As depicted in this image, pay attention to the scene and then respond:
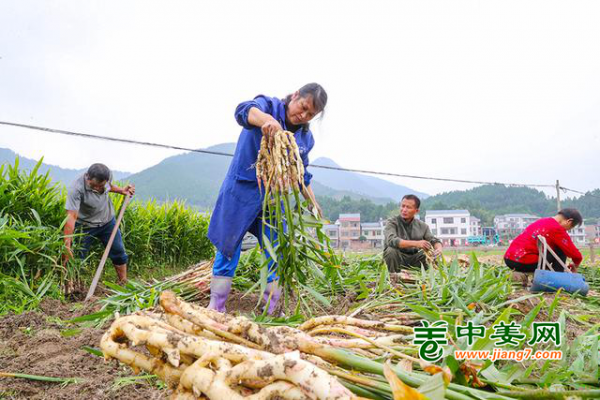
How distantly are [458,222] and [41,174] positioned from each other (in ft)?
180

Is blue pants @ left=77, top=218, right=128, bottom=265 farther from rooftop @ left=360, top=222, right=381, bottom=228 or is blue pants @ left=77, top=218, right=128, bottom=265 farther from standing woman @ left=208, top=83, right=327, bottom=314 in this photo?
rooftop @ left=360, top=222, right=381, bottom=228

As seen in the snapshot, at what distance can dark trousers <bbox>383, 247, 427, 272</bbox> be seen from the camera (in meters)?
4.26

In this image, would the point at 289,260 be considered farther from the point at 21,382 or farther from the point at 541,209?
the point at 541,209

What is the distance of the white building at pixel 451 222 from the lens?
5234 cm

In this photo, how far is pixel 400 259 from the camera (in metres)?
4.30

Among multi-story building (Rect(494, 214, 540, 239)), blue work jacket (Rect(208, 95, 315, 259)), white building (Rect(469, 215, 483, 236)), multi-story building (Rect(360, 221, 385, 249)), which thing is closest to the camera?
blue work jacket (Rect(208, 95, 315, 259))

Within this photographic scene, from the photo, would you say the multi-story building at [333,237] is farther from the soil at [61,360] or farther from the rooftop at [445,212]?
the rooftop at [445,212]

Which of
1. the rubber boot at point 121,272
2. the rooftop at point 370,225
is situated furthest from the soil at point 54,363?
the rooftop at point 370,225

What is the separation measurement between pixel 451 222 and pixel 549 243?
171ft

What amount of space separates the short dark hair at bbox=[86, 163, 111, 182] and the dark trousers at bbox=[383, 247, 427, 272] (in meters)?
2.90

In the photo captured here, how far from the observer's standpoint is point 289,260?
195cm

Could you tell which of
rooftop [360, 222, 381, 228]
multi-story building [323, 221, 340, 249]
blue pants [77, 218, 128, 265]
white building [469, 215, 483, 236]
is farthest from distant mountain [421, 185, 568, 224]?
blue pants [77, 218, 128, 265]

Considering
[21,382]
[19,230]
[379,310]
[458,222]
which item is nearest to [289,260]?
[379,310]

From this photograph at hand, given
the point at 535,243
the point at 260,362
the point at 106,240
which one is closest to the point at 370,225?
the point at 535,243
